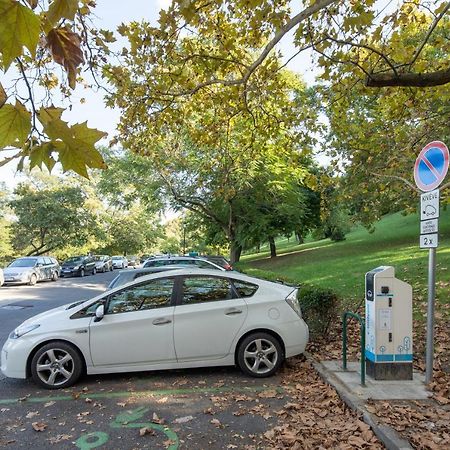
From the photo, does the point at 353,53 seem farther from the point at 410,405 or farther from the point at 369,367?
the point at 410,405

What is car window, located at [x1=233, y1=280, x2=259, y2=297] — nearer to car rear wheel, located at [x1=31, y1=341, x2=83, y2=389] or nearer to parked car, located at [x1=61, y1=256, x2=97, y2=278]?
car rear wheel, located at [x1=31, y1=341, x2=83, y2=389]

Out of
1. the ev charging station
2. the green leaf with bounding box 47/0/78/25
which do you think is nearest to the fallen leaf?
the ev charging station

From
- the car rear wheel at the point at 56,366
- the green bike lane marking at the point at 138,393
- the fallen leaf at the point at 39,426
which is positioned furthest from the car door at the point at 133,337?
the fallen leaf at the point at 39,426

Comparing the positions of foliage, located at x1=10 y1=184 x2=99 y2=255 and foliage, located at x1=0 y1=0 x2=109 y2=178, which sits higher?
foliage, located at x1=10 y1=184 x2=99 y2=255

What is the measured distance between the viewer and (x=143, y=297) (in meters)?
6.30

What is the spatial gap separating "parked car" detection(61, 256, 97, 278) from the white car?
25.7m

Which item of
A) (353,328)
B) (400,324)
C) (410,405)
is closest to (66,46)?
(410,405)

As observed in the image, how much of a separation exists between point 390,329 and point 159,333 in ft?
10.1

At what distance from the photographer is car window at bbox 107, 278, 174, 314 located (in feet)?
20.4

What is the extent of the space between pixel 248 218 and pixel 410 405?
2034cm

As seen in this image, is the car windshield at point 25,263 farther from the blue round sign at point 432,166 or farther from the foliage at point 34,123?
the foliage at point 34,123

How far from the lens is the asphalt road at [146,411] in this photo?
4.26 m

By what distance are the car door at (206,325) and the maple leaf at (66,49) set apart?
16.0ft

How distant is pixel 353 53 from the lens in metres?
8.80
